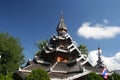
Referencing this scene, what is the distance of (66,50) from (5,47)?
1719cm

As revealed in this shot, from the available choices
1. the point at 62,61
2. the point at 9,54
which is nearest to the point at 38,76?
the point at 62,61

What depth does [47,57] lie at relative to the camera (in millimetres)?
55062

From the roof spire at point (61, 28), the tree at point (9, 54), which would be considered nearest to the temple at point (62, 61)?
the roof spire at point (61, 28)

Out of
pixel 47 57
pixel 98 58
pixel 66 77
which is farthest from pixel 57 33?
pixel 66 77

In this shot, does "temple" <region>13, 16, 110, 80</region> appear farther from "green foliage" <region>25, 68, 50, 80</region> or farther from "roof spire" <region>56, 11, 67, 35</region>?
"green foliage" <region>25, 68, 50, 80</region>

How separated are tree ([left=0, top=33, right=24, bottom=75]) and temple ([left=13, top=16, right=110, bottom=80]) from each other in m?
9.94

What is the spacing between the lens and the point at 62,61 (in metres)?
52.7

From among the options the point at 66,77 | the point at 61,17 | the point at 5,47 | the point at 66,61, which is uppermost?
the point at 61,17

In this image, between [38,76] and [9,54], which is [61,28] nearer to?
[9,54]

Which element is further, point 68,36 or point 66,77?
point 68,36

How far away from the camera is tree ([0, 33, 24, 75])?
63125 millimetres

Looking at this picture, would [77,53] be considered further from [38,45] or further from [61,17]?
[38,45]

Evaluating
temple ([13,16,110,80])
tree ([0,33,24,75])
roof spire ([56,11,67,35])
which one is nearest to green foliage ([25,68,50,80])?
temple ([13,16,110,80])

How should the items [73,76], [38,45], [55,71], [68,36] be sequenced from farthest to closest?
[38,45] < [68,36] < [55,71] < [73,76]
